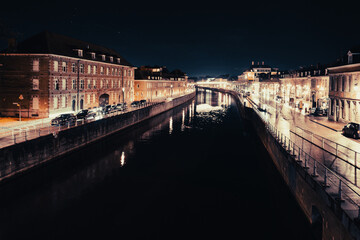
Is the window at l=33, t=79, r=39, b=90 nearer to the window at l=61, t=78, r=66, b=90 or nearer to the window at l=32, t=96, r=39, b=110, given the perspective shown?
the window at l=32, t=96, r=39, b=110

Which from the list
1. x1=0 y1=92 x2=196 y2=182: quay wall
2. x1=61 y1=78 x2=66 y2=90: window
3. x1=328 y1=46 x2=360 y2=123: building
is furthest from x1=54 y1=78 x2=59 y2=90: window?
x1=328 y1=46 x2=360 y2=123: building

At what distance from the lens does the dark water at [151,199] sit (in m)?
16.2

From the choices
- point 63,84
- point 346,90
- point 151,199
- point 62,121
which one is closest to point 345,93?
point 346,90

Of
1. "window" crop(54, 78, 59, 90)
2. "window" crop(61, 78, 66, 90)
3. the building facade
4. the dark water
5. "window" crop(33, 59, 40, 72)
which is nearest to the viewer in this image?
Answer: the dark water

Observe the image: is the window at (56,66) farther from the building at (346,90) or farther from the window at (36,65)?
the building at (346,90)

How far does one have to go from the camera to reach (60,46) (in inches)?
1748

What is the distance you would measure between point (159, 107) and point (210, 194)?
4958cm

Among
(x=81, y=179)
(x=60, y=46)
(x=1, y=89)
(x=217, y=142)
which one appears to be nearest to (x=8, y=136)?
(x=81, y=179)

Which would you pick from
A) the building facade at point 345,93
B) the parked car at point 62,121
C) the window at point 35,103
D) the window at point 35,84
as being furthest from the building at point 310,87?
the window at point 35,84

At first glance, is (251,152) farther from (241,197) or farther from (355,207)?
(355,207)

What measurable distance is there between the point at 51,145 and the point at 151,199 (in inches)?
479

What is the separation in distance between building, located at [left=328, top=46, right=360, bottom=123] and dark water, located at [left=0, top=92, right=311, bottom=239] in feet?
41.5

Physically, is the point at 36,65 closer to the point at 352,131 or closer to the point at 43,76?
the point at 43,76

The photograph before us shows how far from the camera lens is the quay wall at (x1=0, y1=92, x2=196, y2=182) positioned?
816 inches
